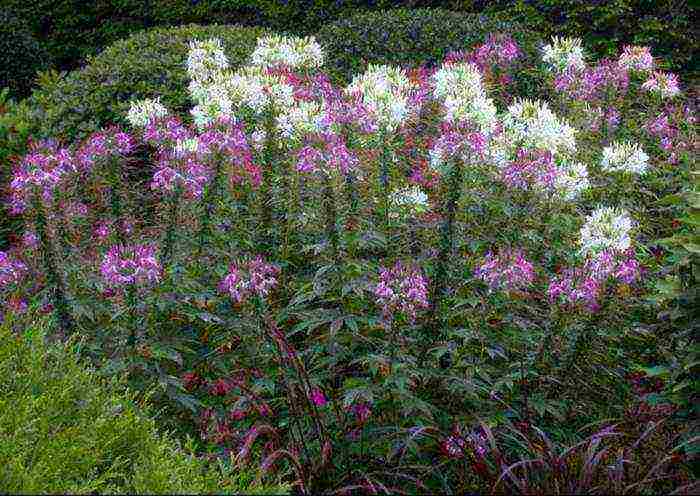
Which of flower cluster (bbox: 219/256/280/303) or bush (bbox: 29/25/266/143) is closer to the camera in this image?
flower cluster (bbox: 219/256/280/303)

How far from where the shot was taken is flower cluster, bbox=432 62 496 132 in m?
4.34

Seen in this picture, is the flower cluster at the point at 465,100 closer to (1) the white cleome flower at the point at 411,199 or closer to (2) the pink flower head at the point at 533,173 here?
(2) the pink flower head at the point at 533,173

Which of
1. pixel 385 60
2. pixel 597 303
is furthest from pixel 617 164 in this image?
pixel 385 60

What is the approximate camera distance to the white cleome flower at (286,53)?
5633 millimetres

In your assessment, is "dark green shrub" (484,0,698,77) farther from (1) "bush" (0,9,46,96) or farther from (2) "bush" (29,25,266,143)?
(1) "bush" (0,9,46,96)

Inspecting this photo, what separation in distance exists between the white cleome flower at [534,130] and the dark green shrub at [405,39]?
3628 mm

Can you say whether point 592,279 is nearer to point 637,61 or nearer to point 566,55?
point 566,55

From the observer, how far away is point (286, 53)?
18.5ft

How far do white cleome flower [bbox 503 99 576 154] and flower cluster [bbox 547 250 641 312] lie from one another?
79cm

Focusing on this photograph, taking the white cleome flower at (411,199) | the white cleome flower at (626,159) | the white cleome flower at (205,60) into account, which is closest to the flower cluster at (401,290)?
the white cleome flower at (411,199)

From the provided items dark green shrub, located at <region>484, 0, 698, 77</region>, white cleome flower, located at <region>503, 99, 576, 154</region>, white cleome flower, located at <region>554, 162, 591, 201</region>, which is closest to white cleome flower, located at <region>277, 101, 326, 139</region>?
white cleome flower, located at <region>503, 99, 576, 154</region>

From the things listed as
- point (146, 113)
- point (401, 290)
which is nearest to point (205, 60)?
point (146, 113)

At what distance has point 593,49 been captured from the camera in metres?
9.53

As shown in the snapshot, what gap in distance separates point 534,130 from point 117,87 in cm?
427
